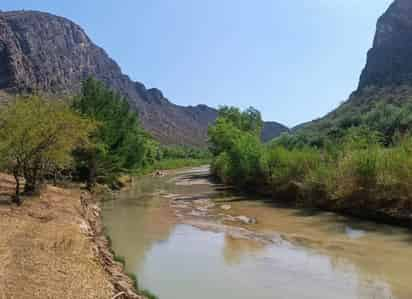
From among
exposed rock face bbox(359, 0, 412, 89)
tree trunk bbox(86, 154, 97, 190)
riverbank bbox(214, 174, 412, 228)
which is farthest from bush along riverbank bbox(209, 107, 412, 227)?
exposed rock face bbox(359, 0, 412, 89)

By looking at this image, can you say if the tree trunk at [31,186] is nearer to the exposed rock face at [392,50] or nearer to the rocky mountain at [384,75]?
the rocky mountain at [384,75]

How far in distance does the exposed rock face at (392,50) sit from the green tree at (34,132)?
244 feet

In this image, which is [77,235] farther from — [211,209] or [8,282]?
[211,209]

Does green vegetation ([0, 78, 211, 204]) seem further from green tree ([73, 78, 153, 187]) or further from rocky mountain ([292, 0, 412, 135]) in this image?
rocky mountain ([292, 0, 412, 135])

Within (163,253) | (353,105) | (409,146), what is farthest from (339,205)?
(353,105)

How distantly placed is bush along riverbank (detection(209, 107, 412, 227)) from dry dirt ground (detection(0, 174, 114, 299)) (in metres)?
16.2

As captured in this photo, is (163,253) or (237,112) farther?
(237,112)

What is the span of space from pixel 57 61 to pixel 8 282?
584 ft

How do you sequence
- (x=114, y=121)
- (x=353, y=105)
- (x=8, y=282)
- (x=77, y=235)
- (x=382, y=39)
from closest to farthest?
1. (x=8, y=282)
2. (x=77, y=235)
3. (x=114, y=121)
4. (x=353, y=105)
5. (x=382, y=39)

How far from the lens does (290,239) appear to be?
20.0 m

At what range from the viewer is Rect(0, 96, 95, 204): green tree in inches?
778

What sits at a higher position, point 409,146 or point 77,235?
point 409,146

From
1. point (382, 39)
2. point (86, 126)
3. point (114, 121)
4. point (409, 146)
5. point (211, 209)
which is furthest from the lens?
point (382, 39)

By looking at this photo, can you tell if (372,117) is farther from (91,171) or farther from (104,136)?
(91,171)
